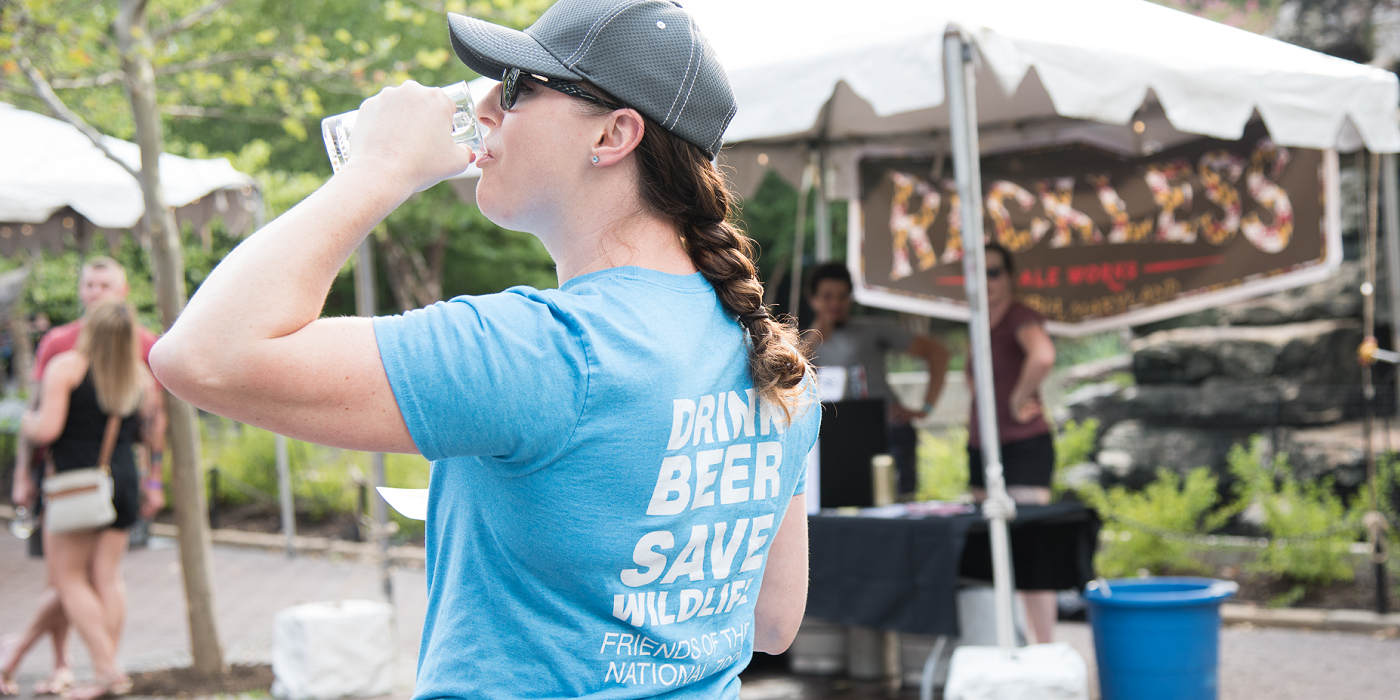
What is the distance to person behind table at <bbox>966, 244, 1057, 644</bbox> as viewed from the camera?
5.46 meters

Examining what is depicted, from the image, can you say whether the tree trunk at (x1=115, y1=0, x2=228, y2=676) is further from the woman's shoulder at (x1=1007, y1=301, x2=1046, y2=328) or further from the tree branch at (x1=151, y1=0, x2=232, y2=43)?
the woman's shoulder at (x1=1007, y1=301, x2=1046, y2=328)

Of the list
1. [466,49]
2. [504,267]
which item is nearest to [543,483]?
[466,49]

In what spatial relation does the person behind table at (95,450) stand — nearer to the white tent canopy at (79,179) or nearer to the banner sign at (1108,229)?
the white tent canopy at (79,179)

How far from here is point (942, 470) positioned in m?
10.1

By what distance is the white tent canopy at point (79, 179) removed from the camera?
23.3 feet

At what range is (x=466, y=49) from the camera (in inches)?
47.4

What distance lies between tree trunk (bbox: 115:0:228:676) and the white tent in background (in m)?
0.99

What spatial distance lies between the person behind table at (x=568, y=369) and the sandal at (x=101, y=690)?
5537mm

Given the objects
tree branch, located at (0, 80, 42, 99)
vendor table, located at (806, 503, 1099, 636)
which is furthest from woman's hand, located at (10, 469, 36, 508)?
vendor table, located at (806, 503, 1099, 636)

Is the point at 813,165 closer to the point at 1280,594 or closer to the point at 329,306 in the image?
the point at 1280,594

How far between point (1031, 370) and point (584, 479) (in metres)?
4.67

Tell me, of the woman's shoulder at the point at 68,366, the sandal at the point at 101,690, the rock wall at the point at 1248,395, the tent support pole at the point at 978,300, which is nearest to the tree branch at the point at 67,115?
the woman's shoulder at the point at 68,366

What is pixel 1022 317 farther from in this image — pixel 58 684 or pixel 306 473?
→ pixel 306 473

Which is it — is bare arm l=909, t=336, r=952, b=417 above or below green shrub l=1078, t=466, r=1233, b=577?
above
